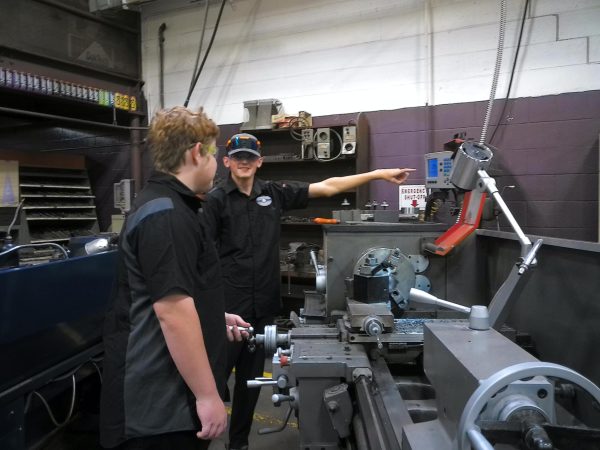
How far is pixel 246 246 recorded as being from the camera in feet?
5.71

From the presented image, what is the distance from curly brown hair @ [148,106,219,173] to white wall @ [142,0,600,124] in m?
2.34

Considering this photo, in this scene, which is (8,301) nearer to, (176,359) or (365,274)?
(176,359)

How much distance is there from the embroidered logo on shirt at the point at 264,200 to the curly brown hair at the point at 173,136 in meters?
0.80

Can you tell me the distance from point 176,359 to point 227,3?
11.2 ft

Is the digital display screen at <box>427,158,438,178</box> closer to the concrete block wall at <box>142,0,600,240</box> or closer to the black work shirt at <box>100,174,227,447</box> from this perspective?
the concrete block wall at <box>142,0,600,240</box>

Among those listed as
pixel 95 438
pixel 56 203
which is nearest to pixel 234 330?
pixel 95 438

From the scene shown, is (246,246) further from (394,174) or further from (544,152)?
(544,152)

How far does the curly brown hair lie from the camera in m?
0.94

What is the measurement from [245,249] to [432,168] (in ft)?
3.22

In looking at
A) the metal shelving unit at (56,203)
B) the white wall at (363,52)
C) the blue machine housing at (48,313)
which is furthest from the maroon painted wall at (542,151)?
the metal shelving unit at (56,203)

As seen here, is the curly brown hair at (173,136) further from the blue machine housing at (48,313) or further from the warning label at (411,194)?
the warning label at (411,194)

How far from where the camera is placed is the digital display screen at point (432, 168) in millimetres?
1913

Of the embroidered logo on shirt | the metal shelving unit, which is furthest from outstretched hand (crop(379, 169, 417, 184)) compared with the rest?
the metal shelving unit

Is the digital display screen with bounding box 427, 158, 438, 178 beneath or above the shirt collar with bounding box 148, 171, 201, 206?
above
